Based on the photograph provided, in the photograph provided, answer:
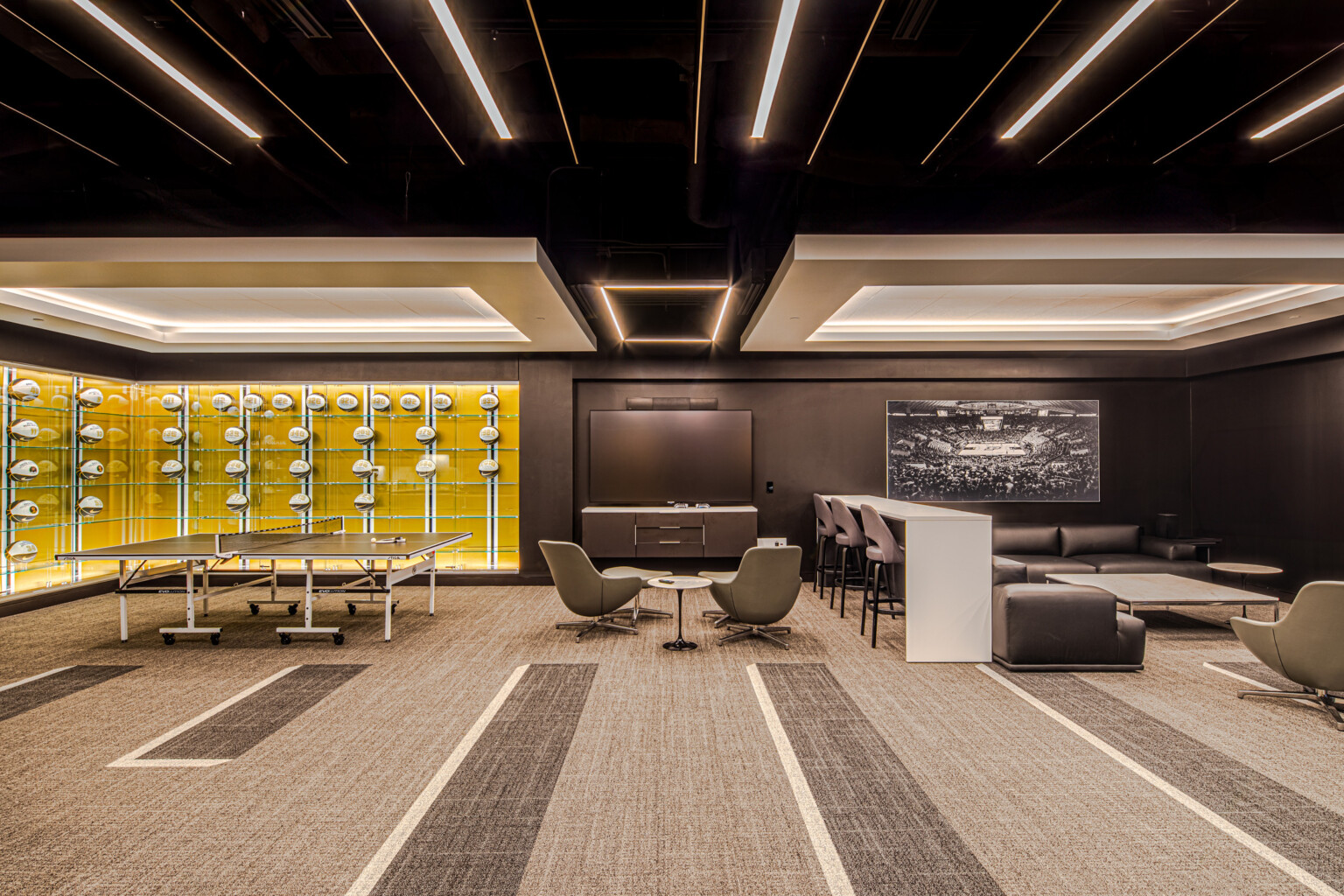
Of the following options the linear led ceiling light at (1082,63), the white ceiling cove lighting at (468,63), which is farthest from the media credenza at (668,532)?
the linear led ceiling light at (1082,63)

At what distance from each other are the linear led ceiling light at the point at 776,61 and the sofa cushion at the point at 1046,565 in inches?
197

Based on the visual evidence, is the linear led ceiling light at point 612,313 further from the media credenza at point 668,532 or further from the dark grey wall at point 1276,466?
the dark grey wall at point 1276,466

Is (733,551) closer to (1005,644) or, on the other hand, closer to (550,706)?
(1005,644)

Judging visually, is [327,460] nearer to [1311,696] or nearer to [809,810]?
[809,810]

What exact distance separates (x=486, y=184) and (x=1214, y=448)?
914cm

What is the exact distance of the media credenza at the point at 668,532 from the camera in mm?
7750

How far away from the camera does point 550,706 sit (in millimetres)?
3838

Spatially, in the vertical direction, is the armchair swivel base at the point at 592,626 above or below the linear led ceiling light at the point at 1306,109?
below

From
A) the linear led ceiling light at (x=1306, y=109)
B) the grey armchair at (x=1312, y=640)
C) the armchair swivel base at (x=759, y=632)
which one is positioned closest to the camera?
the linear led ceiling light at (x=1306, y=109)

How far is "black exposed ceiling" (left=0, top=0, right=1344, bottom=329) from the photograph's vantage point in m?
2.69

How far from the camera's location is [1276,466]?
699cm

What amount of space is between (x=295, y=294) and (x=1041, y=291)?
23.9ft

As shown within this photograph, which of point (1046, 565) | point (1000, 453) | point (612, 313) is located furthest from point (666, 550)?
point (1000, 453)

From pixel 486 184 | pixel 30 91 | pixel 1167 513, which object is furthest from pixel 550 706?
pixel 1167 513
